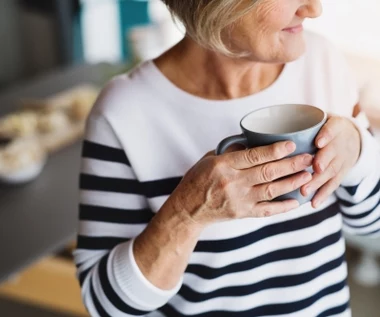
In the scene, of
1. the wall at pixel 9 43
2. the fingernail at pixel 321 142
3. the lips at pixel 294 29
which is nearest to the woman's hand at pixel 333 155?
the fingernail at pixel 321 142

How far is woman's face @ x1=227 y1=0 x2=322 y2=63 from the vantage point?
0.66 meters

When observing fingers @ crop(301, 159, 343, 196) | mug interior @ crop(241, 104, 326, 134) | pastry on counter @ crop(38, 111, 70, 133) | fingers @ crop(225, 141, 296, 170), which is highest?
mug interior @ crop(241, 104, 326, 134)

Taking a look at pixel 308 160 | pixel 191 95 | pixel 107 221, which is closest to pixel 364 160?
pixel 308 160

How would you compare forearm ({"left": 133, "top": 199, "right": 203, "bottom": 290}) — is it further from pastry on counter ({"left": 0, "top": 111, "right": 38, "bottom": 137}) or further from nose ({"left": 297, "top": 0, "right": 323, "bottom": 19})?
pastry on counter ({"left": 0, "top": 111, "right": 38, "bottom": 137})

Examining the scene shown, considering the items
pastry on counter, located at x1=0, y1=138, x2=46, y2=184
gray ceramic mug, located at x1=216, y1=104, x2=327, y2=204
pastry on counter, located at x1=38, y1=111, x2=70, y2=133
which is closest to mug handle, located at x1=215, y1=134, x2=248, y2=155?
gray ceramic mug, located at x1=216, y1=104, x2=327, y2=204

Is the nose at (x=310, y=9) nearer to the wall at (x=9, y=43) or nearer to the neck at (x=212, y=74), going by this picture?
the neck at (x=212, y=74)

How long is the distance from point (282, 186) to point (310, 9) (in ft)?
0.67

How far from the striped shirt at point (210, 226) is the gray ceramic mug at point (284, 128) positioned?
0.37ft

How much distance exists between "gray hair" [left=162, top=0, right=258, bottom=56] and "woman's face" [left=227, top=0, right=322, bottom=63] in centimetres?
1

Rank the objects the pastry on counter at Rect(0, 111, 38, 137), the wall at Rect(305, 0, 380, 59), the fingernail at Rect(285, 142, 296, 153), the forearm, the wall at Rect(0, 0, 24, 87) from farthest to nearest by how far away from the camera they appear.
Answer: the wall at Rect(0, 0, 24, 87), the pastry on counter at Rect(0, 111, 38, 137), the wall at Rect(305, 0, 380, 59), the forearm, the fingernail at Rect(285, 142, 296, 153)

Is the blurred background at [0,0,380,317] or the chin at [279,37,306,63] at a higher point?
the chin at [279,37,306,63]

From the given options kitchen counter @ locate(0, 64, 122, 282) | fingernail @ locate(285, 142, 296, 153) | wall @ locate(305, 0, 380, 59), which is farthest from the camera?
kitchen counter @ locate(0, 64, 122, 282)

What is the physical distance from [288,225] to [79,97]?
127 centimetres

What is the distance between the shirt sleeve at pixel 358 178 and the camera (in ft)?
2.39
